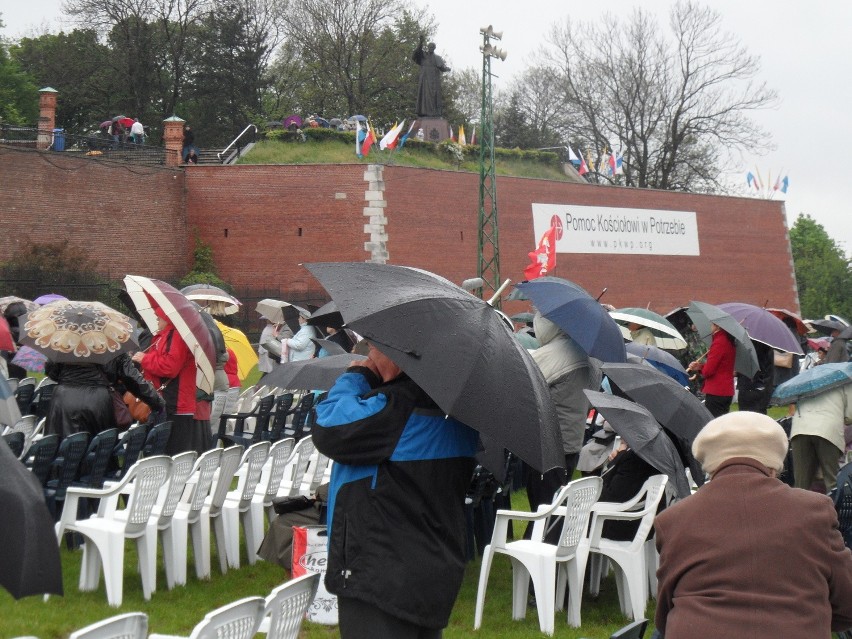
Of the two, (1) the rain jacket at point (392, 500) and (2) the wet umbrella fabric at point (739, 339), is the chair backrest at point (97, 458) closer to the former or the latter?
(1) the rain jacket at point (392, 500)

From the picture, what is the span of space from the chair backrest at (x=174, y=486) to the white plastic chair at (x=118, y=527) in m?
0.08

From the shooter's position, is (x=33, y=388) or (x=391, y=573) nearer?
(x=391, y=573)

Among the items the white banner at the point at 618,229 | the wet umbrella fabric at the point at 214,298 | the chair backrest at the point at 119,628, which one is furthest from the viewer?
the white banner at the point at 618,229

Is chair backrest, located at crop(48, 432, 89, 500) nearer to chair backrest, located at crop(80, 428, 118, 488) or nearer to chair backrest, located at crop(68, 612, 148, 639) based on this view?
chair backrest, located at crop(80, 428, 118, 488)

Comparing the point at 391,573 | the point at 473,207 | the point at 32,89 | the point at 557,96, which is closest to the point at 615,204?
the point at 473,207

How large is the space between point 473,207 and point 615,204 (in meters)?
6.46

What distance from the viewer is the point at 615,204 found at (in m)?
40.7

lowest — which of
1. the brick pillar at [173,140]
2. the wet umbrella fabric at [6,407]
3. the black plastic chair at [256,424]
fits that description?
the black plastic chair at [256,424]

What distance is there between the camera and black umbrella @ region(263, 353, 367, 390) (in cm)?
793

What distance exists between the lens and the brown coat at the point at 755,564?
328 centimetres

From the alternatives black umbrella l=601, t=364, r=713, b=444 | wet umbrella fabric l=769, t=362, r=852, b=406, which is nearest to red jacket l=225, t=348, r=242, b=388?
black umbrella l=601, t=364, r=713, b=444

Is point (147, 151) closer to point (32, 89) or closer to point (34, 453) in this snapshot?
point (32, 89)

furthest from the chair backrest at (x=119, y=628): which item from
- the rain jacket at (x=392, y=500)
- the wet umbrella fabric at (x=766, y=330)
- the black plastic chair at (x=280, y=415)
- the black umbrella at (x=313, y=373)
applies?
the wet umbrella fabric at (x=766, y=330)

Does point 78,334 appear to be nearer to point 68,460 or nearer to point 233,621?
point 68,460
